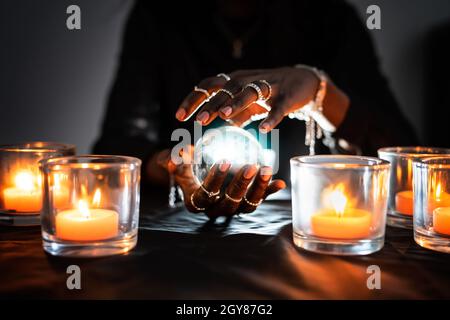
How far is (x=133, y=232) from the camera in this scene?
0.60 m

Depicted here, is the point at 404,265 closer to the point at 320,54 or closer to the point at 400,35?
the point at 320,54

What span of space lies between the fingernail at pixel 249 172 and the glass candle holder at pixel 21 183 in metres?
0.25

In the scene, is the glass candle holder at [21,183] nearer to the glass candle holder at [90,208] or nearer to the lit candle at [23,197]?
the lit candle at [23,197]

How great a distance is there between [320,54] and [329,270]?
1.27 meters

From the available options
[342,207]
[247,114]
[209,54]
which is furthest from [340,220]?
[209,54]

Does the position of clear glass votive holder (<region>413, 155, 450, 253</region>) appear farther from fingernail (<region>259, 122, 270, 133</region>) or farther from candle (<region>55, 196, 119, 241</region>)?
candle (<region>55, 196, 119, 241</region>)

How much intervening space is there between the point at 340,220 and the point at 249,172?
6.1 inches

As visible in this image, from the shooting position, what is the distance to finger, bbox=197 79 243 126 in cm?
69

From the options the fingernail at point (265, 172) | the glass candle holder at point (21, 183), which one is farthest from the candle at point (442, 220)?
the glass candle holder at point (21, 183)

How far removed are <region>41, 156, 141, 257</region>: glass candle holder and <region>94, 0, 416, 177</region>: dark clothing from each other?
903mm

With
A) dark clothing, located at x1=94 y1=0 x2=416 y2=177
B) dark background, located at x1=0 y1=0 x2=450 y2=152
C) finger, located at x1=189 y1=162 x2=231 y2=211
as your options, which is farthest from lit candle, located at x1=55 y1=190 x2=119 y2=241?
dark background, located at x1=0 y1=0 x2=450 y2=152

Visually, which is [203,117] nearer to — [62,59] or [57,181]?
[57,181]
